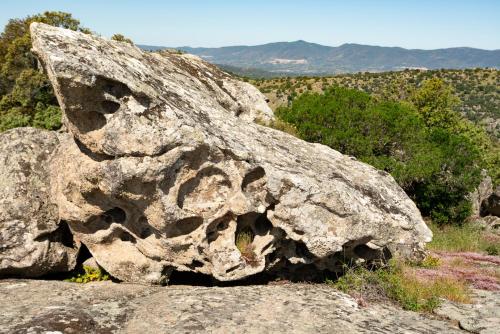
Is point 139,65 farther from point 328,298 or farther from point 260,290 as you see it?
point 328,298

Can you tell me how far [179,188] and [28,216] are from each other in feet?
13.0

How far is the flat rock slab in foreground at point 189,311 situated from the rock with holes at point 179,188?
807 mm

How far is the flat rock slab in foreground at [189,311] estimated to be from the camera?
824 cm

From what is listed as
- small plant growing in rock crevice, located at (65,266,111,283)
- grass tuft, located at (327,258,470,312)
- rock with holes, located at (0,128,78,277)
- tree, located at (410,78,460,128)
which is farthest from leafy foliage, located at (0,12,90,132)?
tree, located at (410,78,460,128)

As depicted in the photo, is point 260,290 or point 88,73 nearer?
point 88,73

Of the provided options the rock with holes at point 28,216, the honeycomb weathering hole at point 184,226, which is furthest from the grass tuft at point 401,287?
the rock with holes at point 28,216

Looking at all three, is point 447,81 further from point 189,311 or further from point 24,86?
point 189,311

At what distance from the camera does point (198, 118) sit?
437 inches

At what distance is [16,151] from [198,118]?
15.7ft

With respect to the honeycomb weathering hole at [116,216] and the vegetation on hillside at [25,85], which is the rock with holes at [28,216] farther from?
the vegetation on hillside at [25,85]

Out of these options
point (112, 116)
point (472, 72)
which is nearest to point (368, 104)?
point (112, 116)

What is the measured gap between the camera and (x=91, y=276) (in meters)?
11.0

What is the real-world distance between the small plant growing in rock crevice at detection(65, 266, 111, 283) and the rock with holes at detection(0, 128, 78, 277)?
368 mm

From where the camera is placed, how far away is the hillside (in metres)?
91.1
